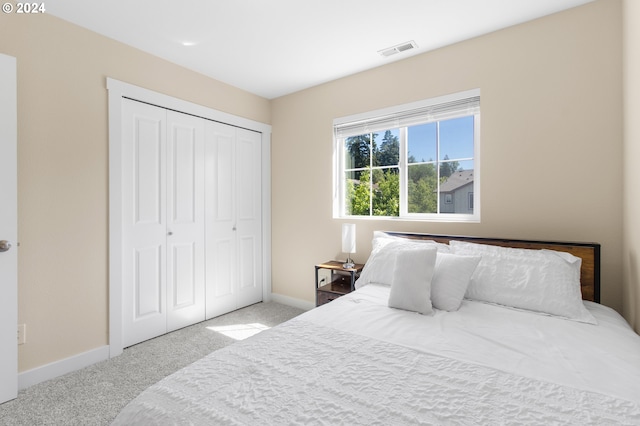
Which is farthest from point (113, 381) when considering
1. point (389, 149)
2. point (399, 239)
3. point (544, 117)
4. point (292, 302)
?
point (544, 117)

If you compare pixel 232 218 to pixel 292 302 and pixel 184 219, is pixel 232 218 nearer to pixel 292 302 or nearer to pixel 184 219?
pixel 184 219

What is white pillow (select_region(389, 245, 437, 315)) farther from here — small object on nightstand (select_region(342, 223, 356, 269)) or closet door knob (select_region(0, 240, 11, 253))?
closet door knob (select_region(0, 240, 11, 253))

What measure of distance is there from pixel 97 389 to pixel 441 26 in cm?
368

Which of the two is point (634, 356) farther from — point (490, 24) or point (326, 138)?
point (326, 138)

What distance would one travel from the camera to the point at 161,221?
2.93m

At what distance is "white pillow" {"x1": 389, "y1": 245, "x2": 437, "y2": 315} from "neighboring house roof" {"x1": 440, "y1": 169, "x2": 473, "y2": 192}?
106 centimetres

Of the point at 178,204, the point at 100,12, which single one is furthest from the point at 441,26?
the point at 178,204

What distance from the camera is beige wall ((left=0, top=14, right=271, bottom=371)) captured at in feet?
6.99

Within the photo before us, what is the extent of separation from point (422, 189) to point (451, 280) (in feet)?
4.08

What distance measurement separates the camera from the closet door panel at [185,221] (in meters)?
3.01

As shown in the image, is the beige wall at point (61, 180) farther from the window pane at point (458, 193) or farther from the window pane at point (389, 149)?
the window pane at point (458, 193)

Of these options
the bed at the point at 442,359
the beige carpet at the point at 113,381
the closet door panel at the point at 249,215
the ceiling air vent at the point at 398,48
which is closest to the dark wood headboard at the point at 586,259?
the bed at the point at 442,359

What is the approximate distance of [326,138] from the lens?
3.52 m

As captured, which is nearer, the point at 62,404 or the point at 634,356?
the point at 634,356
